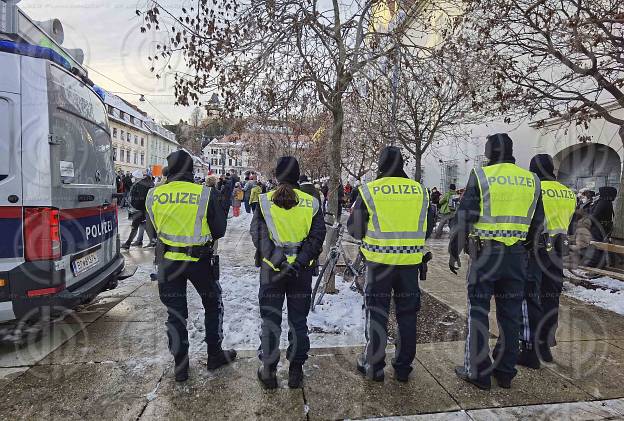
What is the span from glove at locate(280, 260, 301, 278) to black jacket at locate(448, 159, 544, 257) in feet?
4.41

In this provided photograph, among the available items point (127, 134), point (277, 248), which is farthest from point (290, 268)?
point (127, 134)

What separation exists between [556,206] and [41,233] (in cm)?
475

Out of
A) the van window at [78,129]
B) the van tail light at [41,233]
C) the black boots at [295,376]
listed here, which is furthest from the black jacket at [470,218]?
the van window at [78,129]

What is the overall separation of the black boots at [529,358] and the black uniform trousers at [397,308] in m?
1.18

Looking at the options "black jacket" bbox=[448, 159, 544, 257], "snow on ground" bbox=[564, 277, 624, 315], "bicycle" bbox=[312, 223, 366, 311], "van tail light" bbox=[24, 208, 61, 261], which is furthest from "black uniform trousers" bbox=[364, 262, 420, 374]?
"snow on ground" bbox=[564, 277, 624, 315]

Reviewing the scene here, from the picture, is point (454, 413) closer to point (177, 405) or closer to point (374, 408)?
point (374, 408)

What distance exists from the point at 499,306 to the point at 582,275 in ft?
17.5

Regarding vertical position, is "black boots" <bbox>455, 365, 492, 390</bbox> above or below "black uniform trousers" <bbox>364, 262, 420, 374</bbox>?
below

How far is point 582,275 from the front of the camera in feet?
23.6

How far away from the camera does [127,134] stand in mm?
47719

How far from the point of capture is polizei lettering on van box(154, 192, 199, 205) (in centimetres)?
308

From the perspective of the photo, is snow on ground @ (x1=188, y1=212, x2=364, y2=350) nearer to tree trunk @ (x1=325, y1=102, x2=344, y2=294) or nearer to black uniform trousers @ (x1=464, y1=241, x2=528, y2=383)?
tree trunk @ (x1=325, y1=102, x2=344, y2=294)

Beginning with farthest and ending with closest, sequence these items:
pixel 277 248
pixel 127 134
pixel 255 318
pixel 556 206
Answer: pixel 127 134 < pixel 255 318 < pixel 556 206 < pixel 277 248

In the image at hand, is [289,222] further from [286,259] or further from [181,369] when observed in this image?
[181,369]
